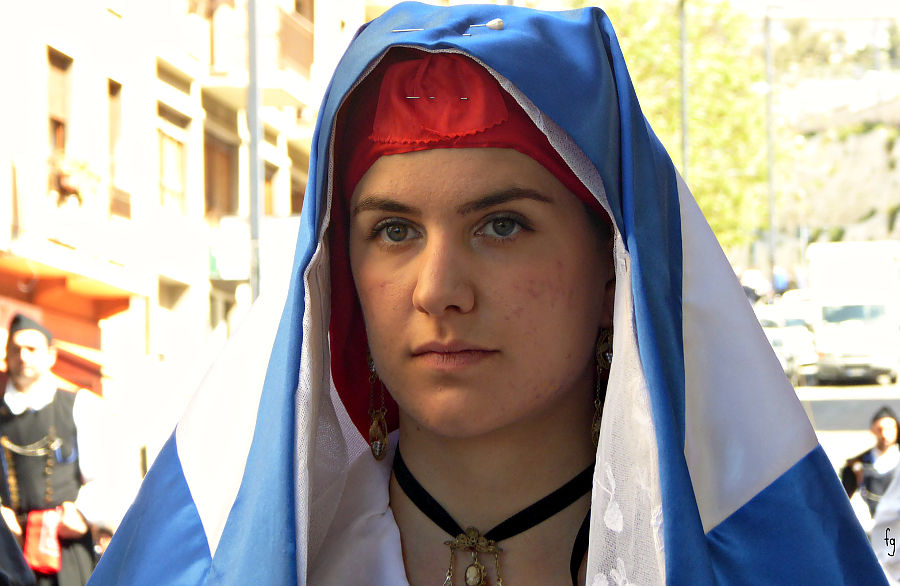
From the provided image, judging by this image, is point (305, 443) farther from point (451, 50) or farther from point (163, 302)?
point (163, 302)

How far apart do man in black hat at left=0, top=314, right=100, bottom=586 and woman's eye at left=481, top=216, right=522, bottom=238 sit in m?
3.50

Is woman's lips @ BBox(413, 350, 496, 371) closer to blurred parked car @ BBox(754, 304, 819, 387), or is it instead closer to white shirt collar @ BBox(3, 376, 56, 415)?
white shirt collar @ BBox(3, 376, 56, 415)

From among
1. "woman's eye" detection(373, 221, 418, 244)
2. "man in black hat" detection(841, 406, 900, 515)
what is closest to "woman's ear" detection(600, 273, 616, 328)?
"woman's eye" detection(373, 221, 418, 244)

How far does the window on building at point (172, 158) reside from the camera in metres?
12.7

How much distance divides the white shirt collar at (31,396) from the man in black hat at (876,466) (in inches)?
175

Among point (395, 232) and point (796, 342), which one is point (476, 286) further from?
point (796, 342)

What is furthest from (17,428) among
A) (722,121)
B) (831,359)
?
(722,121)

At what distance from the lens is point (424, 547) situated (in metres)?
2.01

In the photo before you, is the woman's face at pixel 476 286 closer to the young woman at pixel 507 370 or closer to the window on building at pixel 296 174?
the young woman at pixel 507 370

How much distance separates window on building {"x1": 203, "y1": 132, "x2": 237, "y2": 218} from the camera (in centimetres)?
1438

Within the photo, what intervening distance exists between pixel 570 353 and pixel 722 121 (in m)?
27.6

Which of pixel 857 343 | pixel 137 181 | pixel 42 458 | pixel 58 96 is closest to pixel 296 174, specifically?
pixel 137 181

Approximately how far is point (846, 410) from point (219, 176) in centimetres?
1006

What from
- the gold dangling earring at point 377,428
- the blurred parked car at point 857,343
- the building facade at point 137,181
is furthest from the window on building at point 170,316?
the blurred parked car at point 857,343
